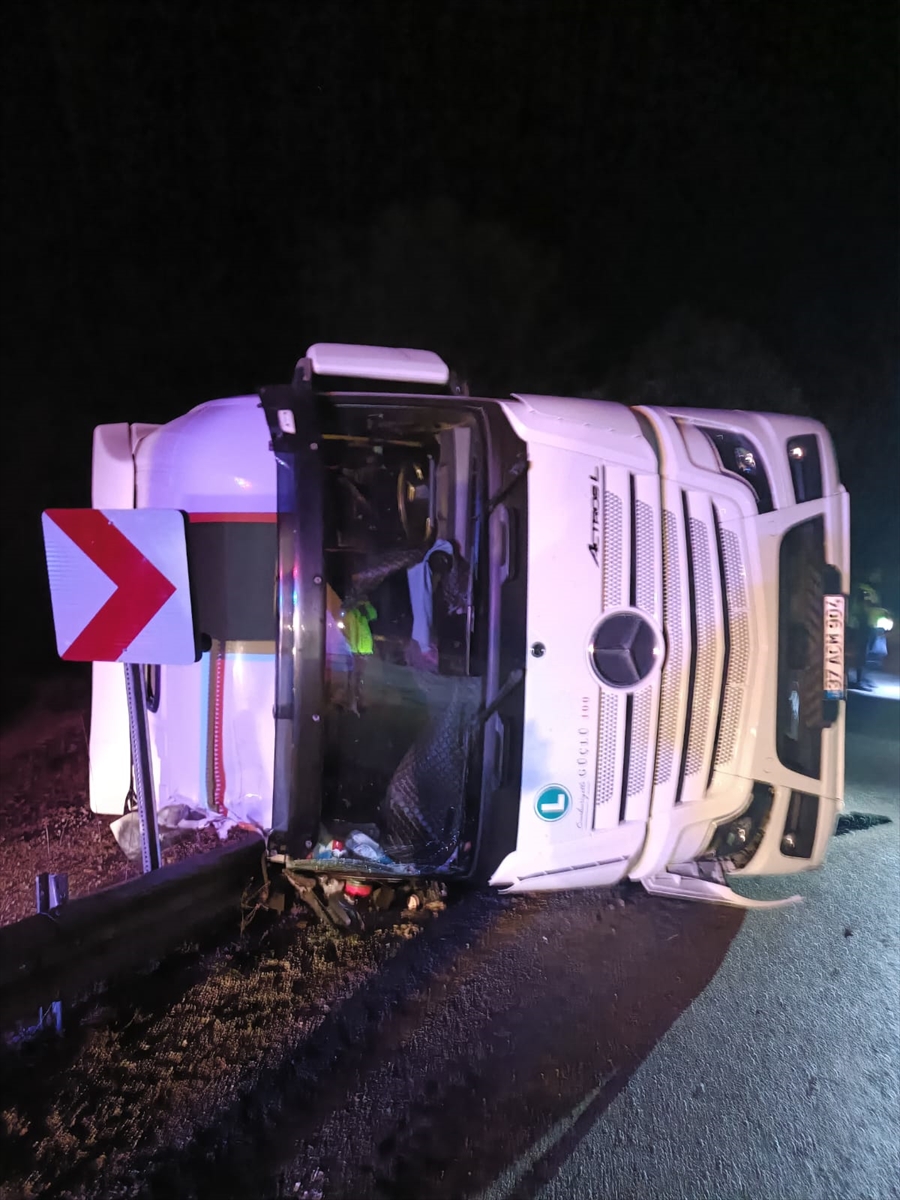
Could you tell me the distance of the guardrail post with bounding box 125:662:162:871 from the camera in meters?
2.83

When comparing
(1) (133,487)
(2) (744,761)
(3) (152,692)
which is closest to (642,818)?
(2) (744,761)

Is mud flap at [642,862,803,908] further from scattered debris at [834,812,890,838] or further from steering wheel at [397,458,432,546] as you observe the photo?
steering wheel at [397,458,432,546]

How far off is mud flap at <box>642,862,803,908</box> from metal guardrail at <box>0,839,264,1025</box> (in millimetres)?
1767

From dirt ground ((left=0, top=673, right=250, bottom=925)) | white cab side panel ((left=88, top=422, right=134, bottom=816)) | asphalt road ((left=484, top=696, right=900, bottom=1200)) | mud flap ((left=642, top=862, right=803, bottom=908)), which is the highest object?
white cab side panel ((left=88, top=422, right=134, bottom=816))

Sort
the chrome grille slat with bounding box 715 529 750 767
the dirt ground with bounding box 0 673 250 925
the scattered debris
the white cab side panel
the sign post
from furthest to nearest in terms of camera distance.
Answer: the scattered debris
the dirt ground with bounding box 0 673 250 925
the white cab side panel
the chrome grille slat with bounding box 715 529 750 767
the sign post

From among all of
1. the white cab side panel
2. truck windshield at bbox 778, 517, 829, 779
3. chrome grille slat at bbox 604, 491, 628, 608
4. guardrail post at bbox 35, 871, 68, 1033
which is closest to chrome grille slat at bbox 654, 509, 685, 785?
chrome grille slat at bbox 604, 491, 628, 608

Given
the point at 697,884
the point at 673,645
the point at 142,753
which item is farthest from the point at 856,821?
the point at 142,753

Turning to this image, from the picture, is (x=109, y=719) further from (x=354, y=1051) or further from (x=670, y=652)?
(x=670, y=652)

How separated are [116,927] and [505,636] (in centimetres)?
176

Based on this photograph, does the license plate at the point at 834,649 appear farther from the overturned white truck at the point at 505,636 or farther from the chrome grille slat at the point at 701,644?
the chrome grille slat at the point at 701,644

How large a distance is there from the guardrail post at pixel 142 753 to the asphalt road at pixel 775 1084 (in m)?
1.74

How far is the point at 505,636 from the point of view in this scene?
103 inches

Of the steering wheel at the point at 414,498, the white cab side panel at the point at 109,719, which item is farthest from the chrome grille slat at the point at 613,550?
the white cab side panel at the point at 109,719

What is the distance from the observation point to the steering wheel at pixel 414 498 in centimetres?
302
